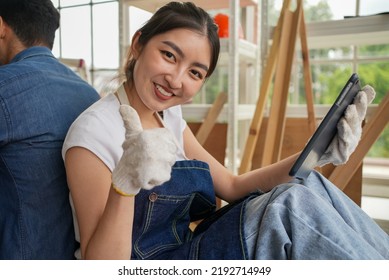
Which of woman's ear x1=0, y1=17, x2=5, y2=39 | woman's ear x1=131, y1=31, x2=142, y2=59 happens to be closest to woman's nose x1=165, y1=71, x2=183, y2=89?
woman's ear x1=131, y1=31, x2=142, y2=59

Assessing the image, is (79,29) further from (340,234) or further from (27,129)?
(340,234)

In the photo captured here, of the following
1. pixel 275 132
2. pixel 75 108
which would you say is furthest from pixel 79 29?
pixel 75 108

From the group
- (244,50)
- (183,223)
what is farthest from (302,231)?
(244,50)

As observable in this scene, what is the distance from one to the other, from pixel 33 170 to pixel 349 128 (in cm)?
68

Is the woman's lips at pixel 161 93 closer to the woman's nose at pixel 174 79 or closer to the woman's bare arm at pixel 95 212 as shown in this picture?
the woman's nose at pixel 174 79

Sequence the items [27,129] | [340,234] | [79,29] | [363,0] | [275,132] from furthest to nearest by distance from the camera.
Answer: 1. [79,29]
2. [363,0]
3. [275,132]
4. [27,129]
5. [340,234]

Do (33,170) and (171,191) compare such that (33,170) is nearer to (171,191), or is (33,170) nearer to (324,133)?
(171,191)

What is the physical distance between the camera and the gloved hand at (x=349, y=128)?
785 mm

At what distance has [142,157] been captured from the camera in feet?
1.70

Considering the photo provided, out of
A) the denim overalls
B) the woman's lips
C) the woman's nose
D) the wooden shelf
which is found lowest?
the denim overalls

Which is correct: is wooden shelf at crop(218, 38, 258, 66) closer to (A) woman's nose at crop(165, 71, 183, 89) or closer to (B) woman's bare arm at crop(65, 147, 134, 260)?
(A) woman's nose at crop(165, 71, 183, 89)

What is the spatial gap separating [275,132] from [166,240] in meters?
0.94

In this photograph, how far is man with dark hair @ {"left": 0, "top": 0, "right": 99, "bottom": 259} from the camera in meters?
0.78
